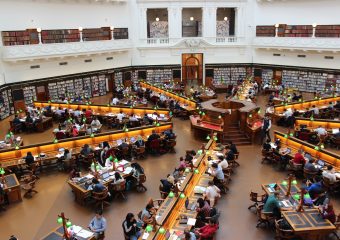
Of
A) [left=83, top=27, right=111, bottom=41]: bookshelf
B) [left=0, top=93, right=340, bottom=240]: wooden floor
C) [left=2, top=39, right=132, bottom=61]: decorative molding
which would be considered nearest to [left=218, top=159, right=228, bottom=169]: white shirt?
[left=0, top=93, right=340, bottom=240]: wooden floor

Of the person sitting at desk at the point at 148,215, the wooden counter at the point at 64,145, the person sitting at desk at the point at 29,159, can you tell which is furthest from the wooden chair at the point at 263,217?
the person sitting at desk at the point at 29,159

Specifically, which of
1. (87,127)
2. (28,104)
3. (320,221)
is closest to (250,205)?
(320,221)

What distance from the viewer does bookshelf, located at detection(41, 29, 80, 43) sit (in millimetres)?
21125

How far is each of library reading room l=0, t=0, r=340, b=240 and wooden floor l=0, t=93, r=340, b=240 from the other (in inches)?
2.1

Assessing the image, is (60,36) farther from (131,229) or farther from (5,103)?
(131,229)

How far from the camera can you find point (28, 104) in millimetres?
21172

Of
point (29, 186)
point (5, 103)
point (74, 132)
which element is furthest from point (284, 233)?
point (5, 103)

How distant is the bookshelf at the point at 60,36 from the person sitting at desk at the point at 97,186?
1438cm

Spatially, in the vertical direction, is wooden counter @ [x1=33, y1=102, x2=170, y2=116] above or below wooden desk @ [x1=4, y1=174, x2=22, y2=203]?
above

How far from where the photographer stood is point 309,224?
302 inches

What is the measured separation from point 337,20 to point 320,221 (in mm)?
18748

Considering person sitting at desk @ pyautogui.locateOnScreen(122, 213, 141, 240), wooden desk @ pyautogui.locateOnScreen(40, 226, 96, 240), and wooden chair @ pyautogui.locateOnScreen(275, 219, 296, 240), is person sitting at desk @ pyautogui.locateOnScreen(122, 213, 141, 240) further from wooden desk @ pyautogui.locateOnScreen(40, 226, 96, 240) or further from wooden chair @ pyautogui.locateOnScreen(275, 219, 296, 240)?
wooden chair @ pyautogui.locateOnScreen(275, 219, 296, 240)

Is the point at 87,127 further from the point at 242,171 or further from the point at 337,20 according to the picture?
the point at 337,20

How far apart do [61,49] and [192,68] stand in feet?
35.8
